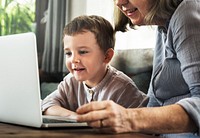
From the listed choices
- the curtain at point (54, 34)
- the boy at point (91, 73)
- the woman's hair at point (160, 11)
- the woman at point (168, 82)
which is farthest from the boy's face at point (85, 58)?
the curtain at point (54, 34)

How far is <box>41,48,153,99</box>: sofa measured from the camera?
Answer: 75.7 inches

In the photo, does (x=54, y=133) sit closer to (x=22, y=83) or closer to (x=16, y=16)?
(x=22, y=83)

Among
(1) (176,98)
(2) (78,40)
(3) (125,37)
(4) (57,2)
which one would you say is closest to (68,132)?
(1) (176,98)

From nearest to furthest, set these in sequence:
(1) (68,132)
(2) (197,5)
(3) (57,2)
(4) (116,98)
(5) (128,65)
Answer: (1) (68,132), (2) (197,5), (4) (116,98), (5) (128,65), (3) (57,2)

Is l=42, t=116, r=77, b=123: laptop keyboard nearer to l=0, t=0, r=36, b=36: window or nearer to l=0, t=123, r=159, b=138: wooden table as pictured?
l=0, t=123, r=159, b=138: wooden table

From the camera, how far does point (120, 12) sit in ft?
4.97

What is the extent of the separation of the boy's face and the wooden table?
0.61 meters

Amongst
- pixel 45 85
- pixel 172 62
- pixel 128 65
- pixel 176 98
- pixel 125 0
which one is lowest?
pixel 45 85

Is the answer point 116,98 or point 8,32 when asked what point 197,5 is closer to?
point 116,98

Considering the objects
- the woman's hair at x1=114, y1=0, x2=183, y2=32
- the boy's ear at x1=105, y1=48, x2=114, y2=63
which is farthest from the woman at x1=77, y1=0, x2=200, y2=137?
the boy's ear at x1=105, y1=48, x2=114, y2=63

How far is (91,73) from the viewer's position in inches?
59.2

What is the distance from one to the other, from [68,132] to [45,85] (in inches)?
62.1

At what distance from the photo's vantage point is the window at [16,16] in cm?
317

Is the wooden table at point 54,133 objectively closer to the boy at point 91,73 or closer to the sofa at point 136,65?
the boy at point 91,73
